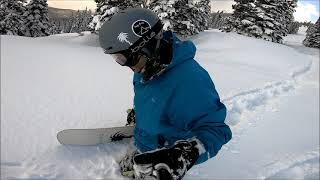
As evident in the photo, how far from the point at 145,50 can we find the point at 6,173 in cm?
194

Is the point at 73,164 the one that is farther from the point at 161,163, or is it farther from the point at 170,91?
the point at 161,163

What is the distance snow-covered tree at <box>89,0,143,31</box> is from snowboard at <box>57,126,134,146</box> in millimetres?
21123

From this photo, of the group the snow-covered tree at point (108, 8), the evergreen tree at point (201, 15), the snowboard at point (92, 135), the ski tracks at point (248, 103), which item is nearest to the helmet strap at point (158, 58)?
the snowboard at point (92, 135)

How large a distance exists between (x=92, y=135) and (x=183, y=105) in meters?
2.07

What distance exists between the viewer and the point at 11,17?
119 ft

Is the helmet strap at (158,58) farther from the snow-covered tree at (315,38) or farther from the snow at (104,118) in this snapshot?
the snow-covered tree at (315,38)

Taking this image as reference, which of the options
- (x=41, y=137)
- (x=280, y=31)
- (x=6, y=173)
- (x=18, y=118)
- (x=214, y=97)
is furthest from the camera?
(x=280, y=31)

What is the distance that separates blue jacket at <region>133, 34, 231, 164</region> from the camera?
109 inches

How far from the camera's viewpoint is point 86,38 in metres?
28.2

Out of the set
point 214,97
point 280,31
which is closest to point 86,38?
point 280,31

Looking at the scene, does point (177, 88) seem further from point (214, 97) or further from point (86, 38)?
point (86, 38)

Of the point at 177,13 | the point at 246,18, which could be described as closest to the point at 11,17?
the point at 177,13

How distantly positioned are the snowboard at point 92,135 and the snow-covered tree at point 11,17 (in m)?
34.8

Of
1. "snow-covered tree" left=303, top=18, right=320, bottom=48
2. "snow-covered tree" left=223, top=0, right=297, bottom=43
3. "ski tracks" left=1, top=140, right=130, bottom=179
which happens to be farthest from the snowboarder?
"snow-covered tree" left=303, top=18, right=320, bottom=48
